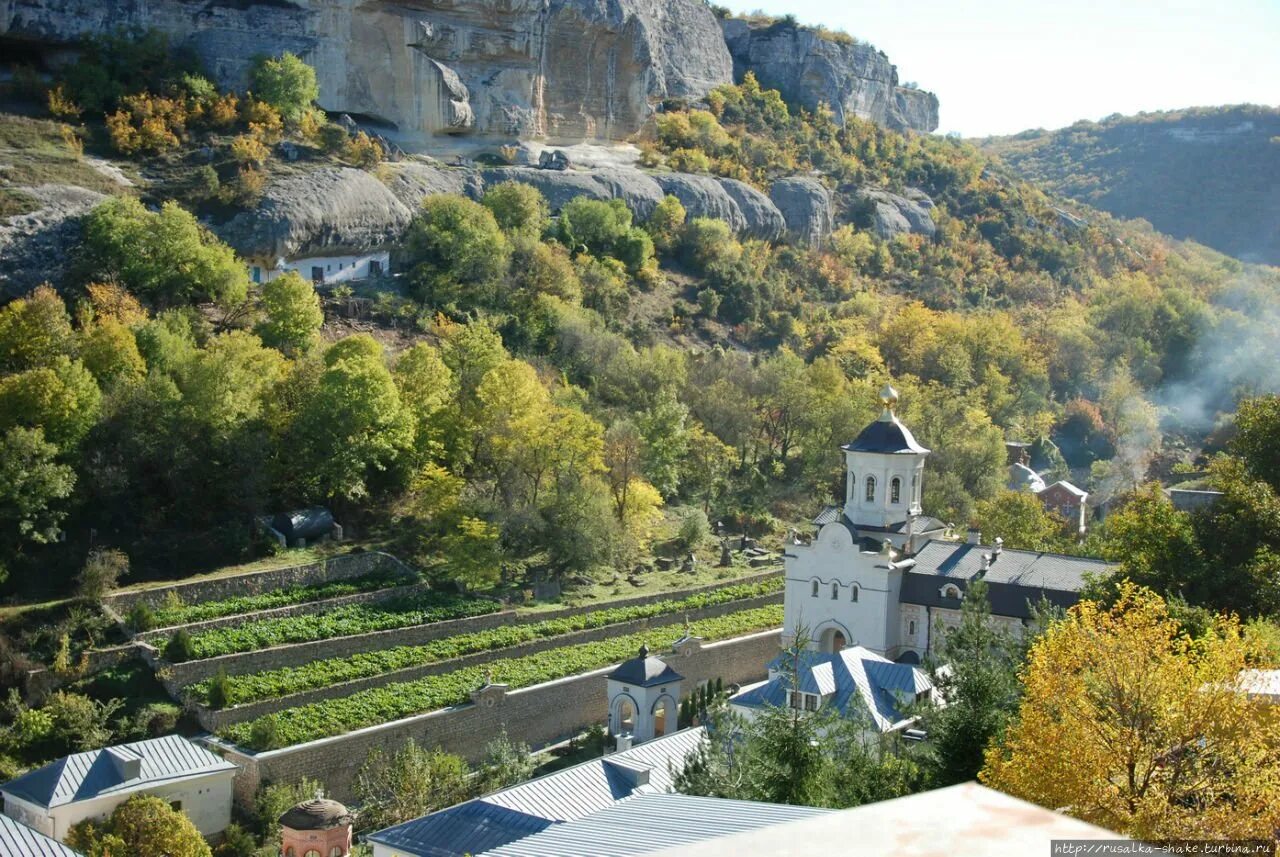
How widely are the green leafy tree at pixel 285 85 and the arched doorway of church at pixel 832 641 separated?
→ 28106 millimetres

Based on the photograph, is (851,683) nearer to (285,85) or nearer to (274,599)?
(274,599)

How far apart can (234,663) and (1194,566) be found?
60.3 feet

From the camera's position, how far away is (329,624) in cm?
2786

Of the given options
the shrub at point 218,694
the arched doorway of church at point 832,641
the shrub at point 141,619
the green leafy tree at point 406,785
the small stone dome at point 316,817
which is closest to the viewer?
the small stone dome at point 316,817

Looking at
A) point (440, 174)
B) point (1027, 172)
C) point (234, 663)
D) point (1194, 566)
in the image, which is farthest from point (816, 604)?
point (1027, 172)

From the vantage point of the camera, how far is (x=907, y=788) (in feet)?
57.3

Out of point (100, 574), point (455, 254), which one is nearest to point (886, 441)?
point (100, 574)

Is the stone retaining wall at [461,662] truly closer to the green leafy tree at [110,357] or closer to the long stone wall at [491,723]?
the long stone wall at [491,723]

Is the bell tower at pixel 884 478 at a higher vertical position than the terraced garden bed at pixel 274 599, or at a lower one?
higher

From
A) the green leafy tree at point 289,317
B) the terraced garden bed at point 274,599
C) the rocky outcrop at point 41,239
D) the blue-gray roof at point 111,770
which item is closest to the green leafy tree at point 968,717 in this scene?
the blue-gray roof at point 111,770

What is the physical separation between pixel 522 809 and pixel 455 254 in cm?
2811

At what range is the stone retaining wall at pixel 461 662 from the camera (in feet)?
80.5

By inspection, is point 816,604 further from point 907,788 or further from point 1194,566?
point 907,788

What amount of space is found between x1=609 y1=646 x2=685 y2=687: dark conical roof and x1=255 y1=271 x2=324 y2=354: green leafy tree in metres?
14.5
